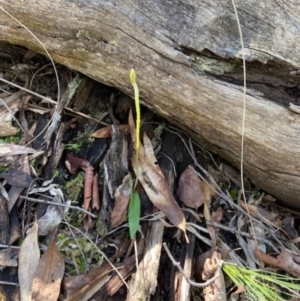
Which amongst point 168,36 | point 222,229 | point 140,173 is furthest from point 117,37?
point 222,229

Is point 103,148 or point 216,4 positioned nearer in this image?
point 216,4

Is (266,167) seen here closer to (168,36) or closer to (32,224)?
(168,36)

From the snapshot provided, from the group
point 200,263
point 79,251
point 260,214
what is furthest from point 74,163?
point 260,214

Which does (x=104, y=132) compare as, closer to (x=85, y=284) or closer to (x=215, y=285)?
(x=85, y=284)

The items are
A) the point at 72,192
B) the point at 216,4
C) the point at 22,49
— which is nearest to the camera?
the point at 216,4

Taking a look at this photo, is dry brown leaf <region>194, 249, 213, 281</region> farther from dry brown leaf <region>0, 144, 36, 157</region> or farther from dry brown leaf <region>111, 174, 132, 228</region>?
dry brown leaf <region>0, 144, 36, 157</region>

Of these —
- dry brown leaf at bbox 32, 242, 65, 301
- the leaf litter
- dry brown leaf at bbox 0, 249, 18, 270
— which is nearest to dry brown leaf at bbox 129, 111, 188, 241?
the leaf litter
